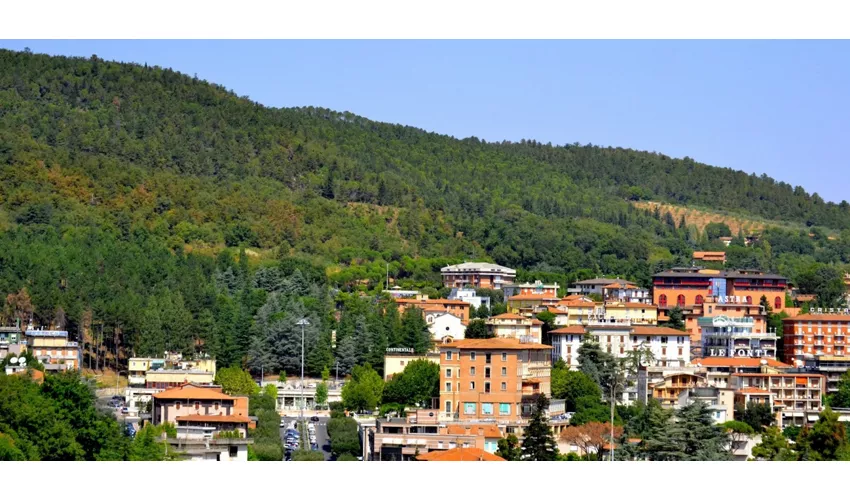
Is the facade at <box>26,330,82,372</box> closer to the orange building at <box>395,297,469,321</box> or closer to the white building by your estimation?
the white building

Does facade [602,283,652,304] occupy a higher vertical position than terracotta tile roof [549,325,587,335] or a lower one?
higher

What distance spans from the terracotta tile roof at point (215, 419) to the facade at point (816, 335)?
2734 centimetres

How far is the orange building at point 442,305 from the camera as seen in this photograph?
72.2 metres

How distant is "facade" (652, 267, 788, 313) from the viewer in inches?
2940

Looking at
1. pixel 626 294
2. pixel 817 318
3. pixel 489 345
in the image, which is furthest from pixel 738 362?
pixel 626 294

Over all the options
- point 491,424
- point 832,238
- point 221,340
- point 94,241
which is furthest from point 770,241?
point 491,424

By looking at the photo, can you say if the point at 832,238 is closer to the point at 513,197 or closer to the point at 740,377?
the point at 513,197

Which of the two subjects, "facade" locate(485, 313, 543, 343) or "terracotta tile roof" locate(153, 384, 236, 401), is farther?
"facade" locate(485, 313, 543, 343)

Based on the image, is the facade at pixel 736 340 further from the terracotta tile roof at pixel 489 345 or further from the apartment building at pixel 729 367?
the terracotta tile roof at pixel 489 345

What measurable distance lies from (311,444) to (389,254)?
4393 centimetres

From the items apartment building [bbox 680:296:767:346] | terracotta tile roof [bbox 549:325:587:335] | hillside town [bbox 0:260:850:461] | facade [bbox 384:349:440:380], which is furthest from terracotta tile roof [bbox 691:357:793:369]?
facade [bbox 384:349:440:380]

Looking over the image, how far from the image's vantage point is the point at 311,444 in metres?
47.8

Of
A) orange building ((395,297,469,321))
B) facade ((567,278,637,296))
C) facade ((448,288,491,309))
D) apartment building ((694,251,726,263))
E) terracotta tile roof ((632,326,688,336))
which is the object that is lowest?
terracotta tile roof ((632,326,688,336))

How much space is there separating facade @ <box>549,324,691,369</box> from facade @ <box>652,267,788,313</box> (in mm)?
10010
